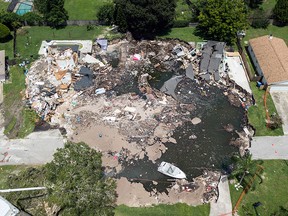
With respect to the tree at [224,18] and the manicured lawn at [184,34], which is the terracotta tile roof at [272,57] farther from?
the manicured lawn at [184,34]

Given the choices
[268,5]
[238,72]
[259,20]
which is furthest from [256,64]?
[268,5]

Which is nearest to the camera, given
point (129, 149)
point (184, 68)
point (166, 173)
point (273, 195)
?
point (273, 195)

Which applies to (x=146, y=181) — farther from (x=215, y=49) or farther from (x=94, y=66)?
(x=215, y=49)

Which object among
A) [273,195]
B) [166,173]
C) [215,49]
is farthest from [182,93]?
[273,195]

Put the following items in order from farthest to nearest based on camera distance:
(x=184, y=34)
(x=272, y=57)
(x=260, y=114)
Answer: (x=184, y=34), (x=272, y=57), (x=260, y=114)

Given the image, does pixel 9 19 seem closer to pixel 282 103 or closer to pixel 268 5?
pixel 282 103

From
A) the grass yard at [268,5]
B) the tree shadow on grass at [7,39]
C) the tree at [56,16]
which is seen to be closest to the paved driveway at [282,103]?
the grass yard at [268,5]
